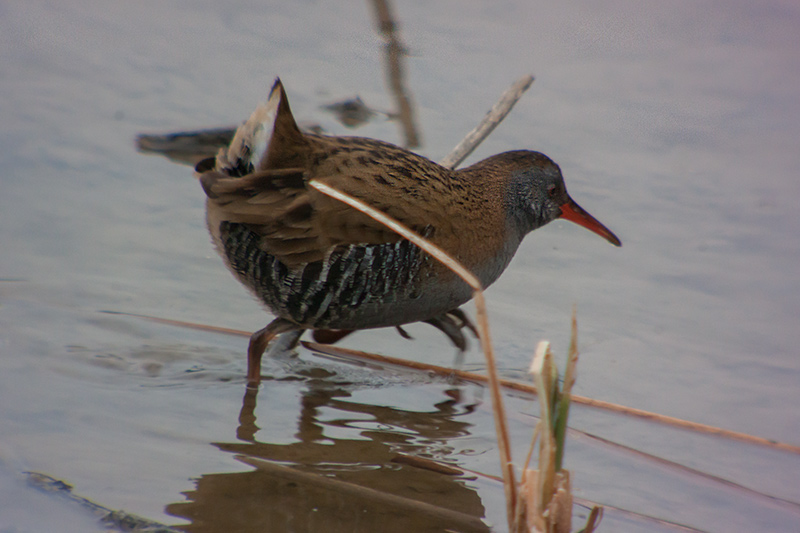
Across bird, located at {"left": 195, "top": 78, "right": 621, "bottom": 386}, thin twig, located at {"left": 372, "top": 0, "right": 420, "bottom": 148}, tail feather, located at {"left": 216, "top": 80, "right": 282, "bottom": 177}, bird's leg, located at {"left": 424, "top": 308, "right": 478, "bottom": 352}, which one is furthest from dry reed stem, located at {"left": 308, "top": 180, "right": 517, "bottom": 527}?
thin twig, located at {"left": 372, "top": 0, "right": 420, "bottom": 148}

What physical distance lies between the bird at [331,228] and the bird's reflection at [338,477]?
316mm

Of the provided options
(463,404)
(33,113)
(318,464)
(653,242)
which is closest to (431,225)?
(463,404)

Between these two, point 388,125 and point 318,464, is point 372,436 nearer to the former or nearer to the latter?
point 318,464

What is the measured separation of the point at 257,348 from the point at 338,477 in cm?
85

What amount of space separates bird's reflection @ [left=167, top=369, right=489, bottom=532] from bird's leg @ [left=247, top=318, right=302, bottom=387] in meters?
0.05

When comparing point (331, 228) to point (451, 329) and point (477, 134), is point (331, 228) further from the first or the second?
point (477, 134)

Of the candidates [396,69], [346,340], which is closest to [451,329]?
[346,340]

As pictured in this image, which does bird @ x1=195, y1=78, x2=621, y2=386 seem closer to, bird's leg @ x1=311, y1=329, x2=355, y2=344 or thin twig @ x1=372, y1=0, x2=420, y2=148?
bird's leg @ x1=311, y1=329, x2=355, y2=344

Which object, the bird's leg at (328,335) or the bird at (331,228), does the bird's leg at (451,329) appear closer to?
the bird at (331,228)

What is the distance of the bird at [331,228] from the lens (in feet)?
8.94

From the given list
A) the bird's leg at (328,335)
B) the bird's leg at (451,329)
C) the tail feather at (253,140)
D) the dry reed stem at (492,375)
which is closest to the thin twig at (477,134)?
the bird's leg at (451,329)

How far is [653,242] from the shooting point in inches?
161

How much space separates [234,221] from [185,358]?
522mm

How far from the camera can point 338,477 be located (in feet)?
7.12
